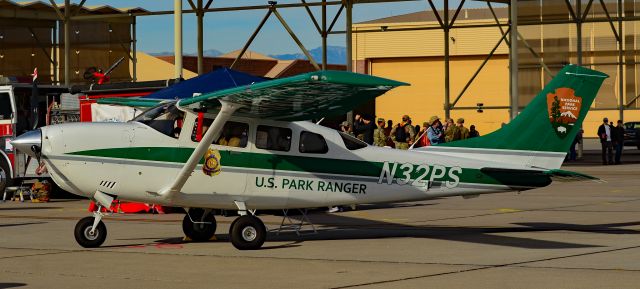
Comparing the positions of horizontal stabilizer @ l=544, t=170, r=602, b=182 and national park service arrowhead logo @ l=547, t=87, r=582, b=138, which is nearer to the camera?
horizontal stabilizer @ l=544, t=170, r=602, b=182

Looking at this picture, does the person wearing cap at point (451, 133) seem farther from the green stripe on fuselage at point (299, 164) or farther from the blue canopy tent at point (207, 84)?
the green stripe on fuselage at point (299, 164)

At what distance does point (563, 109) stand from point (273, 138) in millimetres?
3941

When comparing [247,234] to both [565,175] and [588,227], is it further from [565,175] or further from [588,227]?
[588,227]

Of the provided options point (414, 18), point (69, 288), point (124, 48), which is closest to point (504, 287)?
point (69, 288)

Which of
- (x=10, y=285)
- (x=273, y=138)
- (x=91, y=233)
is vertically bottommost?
(x=10, y=285)

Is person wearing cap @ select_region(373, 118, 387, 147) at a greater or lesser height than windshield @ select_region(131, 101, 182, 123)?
lesser

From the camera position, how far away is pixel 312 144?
1480 centimetres

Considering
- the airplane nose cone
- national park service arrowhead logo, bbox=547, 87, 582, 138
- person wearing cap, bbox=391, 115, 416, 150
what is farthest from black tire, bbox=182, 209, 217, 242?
person wearing cap, bbox=391, 115, 416, 150

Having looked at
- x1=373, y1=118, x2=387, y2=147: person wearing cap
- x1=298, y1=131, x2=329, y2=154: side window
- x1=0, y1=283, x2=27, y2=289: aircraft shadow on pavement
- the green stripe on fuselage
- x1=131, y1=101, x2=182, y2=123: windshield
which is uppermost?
x1=131, y1=101, x2=182, y2=123: windshield

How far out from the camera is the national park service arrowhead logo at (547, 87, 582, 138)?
1523 cm

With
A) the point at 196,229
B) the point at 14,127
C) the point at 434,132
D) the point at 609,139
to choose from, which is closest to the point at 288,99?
the point at 196,229

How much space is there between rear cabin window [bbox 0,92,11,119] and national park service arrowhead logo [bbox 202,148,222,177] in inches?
478

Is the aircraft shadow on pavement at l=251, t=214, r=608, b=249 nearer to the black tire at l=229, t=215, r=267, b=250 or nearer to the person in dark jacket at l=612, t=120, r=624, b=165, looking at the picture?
the black tire at l=229, t=215, r=267, b=250

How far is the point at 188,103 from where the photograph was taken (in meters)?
13.9
